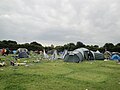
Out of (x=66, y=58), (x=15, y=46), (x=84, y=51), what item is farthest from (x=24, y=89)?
(x=15, y=46)

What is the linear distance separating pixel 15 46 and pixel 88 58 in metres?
44.1

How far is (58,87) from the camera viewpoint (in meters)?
10.2

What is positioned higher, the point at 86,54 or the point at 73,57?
the point at 86,54

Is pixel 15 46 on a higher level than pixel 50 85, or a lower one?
higher

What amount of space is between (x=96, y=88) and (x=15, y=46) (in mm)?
65509

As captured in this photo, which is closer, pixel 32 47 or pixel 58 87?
pixel 58 87

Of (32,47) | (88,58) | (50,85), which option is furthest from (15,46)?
(50,85)

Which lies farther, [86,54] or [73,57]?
[86,54]

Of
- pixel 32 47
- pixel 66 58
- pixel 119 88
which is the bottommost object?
pixel 119 88

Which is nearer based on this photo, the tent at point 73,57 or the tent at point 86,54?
the tent at point 73,57

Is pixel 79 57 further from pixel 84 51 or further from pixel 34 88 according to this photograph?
pixel 34 88

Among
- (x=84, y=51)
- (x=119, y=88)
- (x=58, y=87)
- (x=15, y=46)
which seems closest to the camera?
(x=58, y=87)

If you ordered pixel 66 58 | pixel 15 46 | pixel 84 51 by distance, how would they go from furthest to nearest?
pixel 15 46, pixel 84 51, pixel 66 58

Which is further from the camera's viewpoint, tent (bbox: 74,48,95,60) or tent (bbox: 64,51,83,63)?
tent (bbox: 74,48,95,60)
